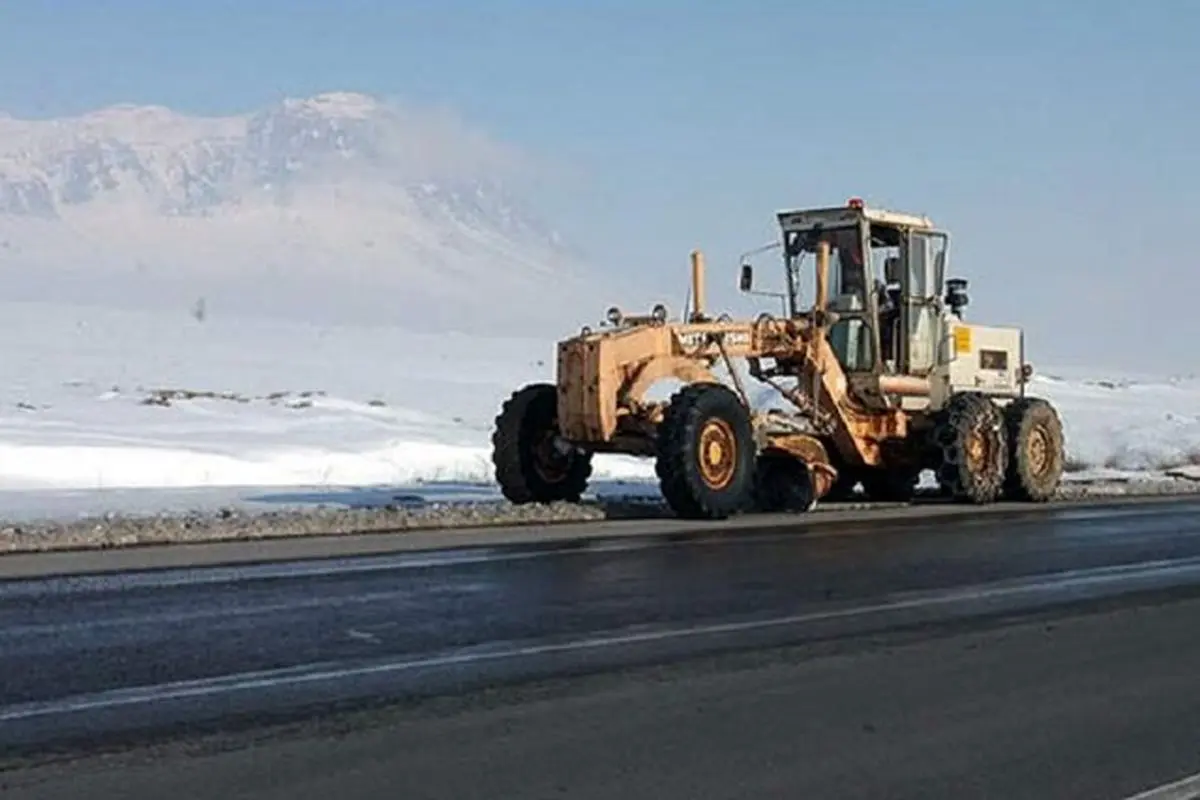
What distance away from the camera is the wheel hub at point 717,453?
19469 millimetres

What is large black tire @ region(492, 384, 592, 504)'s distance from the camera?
20984 mm

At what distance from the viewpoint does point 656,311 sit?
21094 millimetres

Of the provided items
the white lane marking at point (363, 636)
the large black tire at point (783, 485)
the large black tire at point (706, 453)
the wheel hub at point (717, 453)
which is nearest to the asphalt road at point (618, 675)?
the white lane marking at point (363, 636)

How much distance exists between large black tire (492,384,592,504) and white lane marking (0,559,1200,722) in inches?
302

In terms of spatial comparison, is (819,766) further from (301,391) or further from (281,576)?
(301,391)

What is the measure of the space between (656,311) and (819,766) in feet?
44.2

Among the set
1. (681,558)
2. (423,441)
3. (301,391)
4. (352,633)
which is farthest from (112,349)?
(352,633)

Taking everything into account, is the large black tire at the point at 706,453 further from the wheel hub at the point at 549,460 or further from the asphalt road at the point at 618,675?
the asphalt road at the point at 618,675

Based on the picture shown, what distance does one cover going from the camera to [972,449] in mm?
23094

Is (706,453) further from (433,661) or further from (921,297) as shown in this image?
(433,661)

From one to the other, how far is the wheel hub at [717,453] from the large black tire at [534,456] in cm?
194

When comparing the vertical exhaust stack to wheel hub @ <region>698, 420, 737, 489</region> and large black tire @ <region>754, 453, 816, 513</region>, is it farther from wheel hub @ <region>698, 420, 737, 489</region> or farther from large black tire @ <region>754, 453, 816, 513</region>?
wheel hub @ <region>698, 420, 737, 489</region>

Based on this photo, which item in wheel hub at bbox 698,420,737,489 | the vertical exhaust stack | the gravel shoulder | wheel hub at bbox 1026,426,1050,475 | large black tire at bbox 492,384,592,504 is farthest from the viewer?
wheel hub at bbox 1026,426,1050,475

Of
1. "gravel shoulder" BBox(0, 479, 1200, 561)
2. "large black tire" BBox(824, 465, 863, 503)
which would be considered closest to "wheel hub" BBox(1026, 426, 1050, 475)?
"large black tire" BBox(824, 465, 863, 503)
